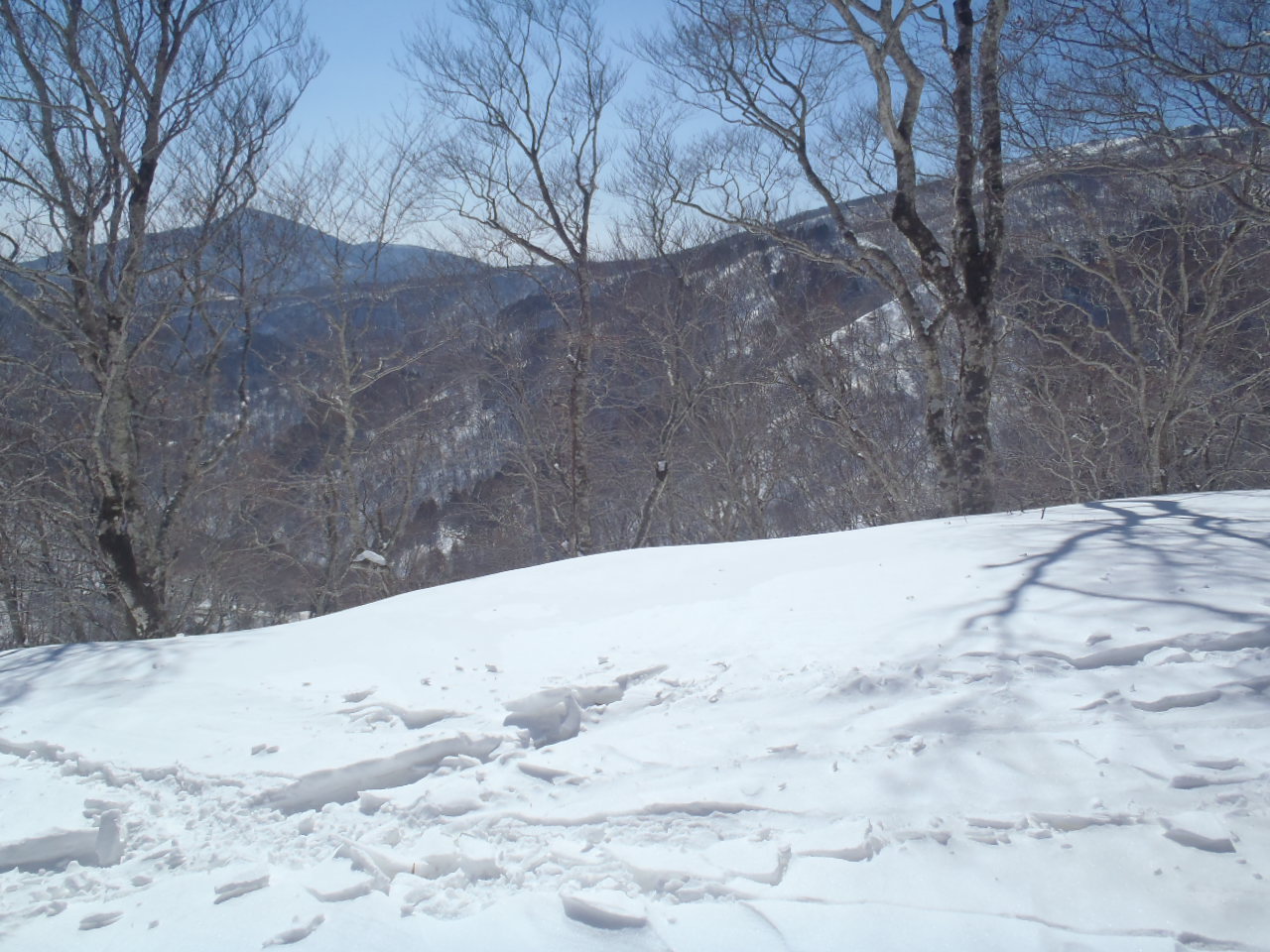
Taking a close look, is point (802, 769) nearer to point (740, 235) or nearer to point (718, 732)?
point (718, 732)

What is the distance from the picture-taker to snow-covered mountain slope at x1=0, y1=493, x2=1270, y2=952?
5.23ft

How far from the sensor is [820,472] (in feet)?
57.6

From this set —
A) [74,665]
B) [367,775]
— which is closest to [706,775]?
[367,775]

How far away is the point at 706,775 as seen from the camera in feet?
7.04

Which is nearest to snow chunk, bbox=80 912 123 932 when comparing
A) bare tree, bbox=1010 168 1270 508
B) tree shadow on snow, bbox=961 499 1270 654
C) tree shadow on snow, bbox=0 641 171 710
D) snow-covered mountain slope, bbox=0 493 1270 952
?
snow-covered mountain slope, bbox=0 493 1270 952

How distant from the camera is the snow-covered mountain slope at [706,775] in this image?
159cm

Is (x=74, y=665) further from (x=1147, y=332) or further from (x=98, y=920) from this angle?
(x=1147, y=332)

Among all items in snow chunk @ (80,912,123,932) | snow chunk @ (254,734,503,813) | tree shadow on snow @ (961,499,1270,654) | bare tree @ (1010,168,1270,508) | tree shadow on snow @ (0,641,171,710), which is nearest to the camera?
snow chunk @ (80,912,123,932)

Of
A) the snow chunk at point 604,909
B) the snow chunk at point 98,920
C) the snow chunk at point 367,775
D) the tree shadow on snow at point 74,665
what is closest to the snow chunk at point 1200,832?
the snow chunk at point 604,909

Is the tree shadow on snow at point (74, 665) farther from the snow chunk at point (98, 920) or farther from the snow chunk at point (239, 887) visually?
the snow chunk at point (239, 887)

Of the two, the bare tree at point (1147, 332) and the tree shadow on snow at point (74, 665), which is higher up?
the bare tree at point (1147, 332)

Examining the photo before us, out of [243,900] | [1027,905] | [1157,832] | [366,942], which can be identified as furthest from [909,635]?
[243,900]

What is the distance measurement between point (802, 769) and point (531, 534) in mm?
16464

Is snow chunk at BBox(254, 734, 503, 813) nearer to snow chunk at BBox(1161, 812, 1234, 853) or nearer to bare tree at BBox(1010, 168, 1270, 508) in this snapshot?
snow chunk at BBox(1161, 812, 1234, 853)
